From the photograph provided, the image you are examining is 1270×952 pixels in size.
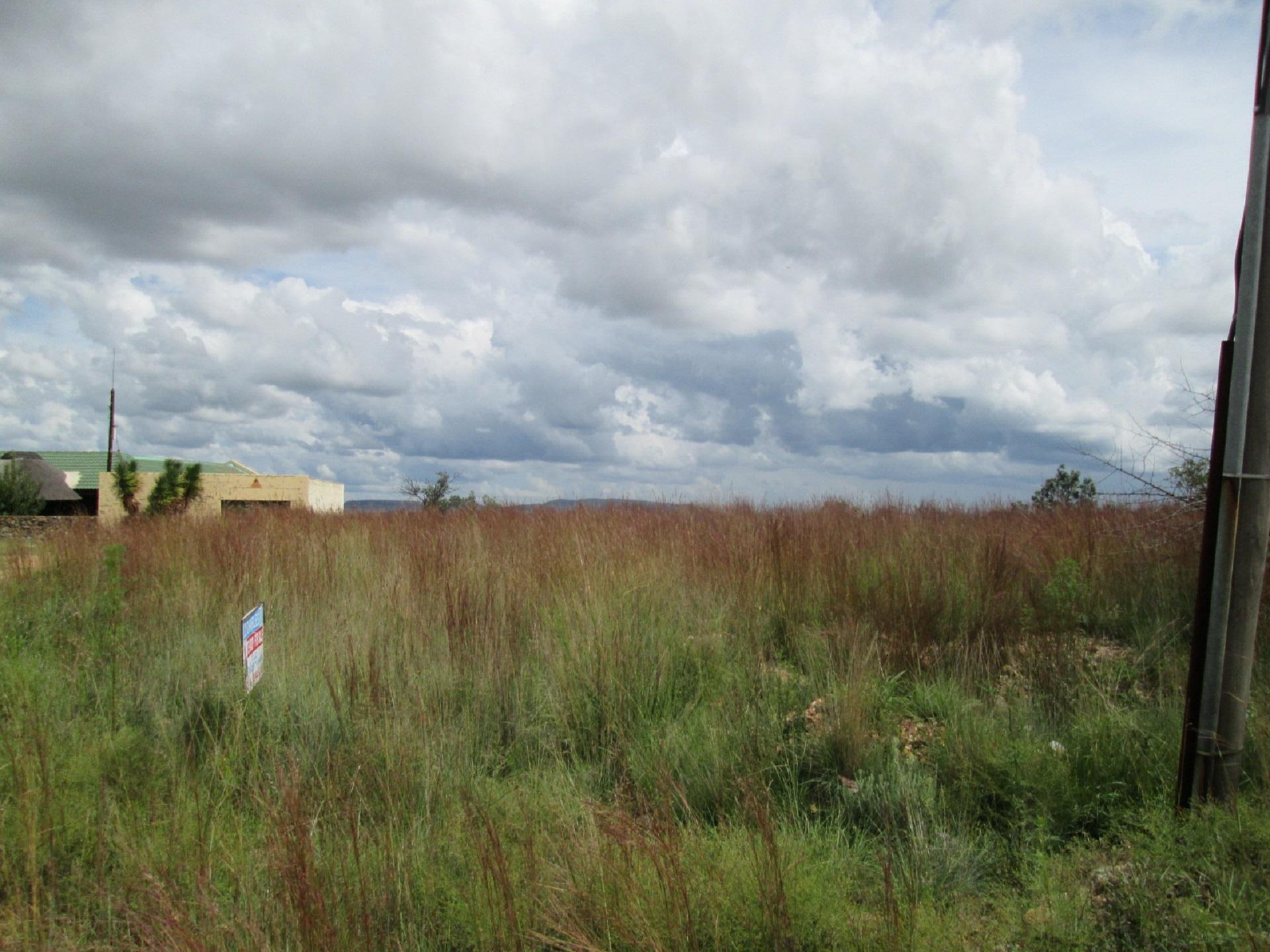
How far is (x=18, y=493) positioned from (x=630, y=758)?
42.7 meters

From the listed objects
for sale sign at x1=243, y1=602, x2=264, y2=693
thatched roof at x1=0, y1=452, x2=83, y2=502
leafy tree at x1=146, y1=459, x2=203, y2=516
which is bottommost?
thatched roof at x1=0, y1=452, x2=83, y2=502

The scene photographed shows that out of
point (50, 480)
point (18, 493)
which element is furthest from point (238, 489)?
point (50, 480)

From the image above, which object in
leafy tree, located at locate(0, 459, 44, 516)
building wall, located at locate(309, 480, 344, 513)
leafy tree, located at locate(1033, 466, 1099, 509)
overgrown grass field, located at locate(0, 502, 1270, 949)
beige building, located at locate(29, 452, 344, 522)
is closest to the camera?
overgrown grass field, located at locate(0, 502, 1270, 949)

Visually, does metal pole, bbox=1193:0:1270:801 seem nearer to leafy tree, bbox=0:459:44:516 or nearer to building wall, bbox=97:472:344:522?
building wall, bbox=97:472:344:522

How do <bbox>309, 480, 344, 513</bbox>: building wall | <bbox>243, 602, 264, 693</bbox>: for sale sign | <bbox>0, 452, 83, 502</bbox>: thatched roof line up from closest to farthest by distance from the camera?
<bbox>243, 602, 264, 693</bbox>: for sale sign < <bbox>309, 480, 344, 513</bbox>: building wall < <bbox>0, 452, 83, 502</bbox>: thatched roof

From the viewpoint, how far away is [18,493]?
3634 cm

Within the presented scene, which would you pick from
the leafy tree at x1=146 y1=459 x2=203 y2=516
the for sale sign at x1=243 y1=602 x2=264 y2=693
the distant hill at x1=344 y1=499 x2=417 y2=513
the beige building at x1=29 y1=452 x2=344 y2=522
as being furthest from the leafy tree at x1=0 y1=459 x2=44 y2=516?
the for sale sign at x1=243 y1=602 x2=264 y2=693

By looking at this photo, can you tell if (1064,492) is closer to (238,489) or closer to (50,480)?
(238,489)

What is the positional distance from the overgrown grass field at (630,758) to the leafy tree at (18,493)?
35.4 m

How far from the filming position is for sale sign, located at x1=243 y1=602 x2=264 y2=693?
413 cm

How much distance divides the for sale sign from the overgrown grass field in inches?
9.1

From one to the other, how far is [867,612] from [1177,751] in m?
2.53

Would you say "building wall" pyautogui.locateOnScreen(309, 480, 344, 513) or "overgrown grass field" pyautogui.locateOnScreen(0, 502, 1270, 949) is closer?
"overgrown grass field" pyautogui.locateOnScreen(0, 502, 1270, 949)

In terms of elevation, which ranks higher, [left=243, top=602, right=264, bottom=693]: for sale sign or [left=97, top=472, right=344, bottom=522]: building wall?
[left=243, top=602, right=264, bottom=693]: for sale sign
